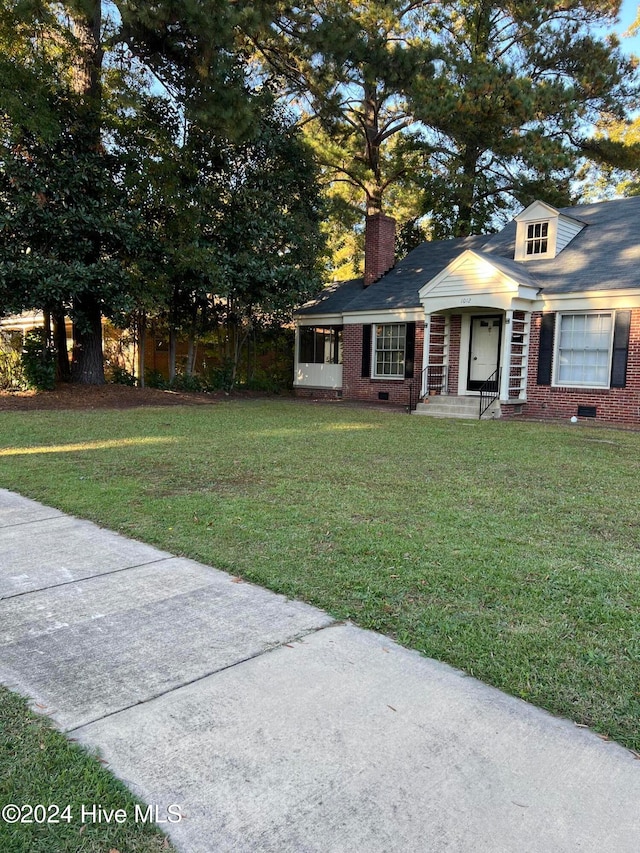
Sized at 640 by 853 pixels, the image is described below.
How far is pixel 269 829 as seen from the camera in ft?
5.62

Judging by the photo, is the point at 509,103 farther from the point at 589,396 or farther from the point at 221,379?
the point at 221,379

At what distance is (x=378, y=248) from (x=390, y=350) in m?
4.46

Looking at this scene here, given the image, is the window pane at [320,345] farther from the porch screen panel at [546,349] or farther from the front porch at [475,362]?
the porch screen panel at [546,349]

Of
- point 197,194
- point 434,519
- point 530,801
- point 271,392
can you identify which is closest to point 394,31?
point 197,194

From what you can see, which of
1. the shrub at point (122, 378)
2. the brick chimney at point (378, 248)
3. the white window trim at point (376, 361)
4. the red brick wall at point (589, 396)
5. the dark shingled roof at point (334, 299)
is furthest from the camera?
the brick chimney at point (378, 248)

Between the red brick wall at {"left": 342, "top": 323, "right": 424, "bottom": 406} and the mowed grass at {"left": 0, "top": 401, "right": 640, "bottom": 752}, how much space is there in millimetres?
6671

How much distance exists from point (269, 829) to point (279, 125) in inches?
724

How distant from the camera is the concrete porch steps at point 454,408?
1355cm

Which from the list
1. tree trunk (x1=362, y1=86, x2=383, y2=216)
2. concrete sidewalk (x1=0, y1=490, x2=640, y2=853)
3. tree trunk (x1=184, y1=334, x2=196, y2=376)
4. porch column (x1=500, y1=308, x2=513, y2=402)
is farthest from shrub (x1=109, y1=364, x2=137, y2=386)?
concrete sidewalk (x1=0, y1=490, x2=640, y2=853)

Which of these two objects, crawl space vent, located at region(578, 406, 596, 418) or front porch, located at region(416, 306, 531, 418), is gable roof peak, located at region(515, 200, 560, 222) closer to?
front porch, located at region(416, 306, 531, 418)

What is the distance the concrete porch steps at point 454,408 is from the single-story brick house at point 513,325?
1.3 inches

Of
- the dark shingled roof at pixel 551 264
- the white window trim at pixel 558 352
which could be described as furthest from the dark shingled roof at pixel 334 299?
the white window trim at pixel 558 352

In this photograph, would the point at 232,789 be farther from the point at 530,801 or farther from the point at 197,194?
the point at 197,194

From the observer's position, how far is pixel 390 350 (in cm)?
1691
